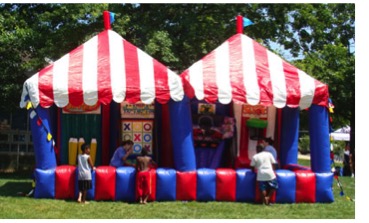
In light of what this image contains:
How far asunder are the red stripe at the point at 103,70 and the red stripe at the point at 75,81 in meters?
0.36

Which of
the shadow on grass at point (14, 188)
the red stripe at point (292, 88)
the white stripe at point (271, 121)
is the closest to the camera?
the red stripe at point (292, 88)

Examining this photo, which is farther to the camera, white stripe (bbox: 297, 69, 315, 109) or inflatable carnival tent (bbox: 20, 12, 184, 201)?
white stripe (bbox: 297, 69, 315, 109)

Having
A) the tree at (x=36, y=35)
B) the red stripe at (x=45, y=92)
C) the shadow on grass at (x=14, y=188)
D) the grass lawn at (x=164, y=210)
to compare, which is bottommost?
the grass lawn at (x=164, y=210)

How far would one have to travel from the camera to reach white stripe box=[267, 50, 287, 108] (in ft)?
32.9

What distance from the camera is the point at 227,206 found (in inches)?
371

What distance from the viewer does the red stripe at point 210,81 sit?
387 inches

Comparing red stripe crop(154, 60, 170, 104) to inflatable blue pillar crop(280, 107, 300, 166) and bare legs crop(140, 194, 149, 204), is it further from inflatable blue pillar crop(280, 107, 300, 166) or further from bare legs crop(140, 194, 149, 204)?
inflatable blue pillar crop(280, 107, 300, 166)

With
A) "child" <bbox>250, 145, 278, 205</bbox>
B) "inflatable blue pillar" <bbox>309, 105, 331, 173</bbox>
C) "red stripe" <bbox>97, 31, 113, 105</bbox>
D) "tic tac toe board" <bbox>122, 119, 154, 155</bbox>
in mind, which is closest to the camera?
"child" <bbox>250, 145, 278, 205</bbox>

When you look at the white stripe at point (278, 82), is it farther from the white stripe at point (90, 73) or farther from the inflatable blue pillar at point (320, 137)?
the white stripe at point (90, 73)

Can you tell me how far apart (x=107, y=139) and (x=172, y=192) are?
2.70 m

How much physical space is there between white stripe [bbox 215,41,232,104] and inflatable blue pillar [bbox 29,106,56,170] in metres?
3.42

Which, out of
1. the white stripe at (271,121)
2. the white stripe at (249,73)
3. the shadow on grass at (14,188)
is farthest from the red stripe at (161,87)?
the shadow on grass at (14,188)

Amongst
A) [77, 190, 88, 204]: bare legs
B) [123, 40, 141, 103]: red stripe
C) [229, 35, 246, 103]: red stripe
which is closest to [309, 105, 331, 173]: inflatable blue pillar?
[229, 35, 246, 103]: red stripe

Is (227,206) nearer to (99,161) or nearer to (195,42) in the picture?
(99,161)
